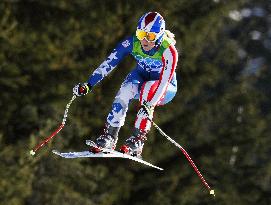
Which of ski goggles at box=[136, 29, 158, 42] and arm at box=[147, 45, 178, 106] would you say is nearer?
ski goggles at box=[136, 29, 158, 42]

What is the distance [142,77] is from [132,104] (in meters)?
22.5

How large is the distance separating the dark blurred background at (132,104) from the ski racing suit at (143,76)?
64.9 ft

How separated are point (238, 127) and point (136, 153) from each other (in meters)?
26.4

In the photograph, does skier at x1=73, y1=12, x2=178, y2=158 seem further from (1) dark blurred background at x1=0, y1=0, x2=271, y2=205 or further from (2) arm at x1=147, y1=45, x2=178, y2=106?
(1) dark blurred background at x1=0, y1=0, x2=271, y2=205

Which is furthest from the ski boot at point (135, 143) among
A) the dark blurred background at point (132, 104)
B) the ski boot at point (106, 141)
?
the dark blurred background at point (132, 104)

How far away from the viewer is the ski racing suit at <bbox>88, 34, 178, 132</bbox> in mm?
9391

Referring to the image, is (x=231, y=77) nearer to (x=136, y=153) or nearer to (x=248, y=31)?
(x=248, y=31)

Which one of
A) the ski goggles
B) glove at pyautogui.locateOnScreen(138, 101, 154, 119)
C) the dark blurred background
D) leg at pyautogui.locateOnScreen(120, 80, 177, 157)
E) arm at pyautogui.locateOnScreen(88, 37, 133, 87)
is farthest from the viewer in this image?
the dark blurred background

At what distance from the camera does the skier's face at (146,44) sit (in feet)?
30.7

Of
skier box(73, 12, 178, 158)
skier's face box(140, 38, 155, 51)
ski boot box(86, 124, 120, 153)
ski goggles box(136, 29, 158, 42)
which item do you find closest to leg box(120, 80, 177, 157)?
skier box(73, 12, 178, 158)

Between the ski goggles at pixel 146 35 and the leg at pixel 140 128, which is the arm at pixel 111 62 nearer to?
the ski goggles at pixel 146 35

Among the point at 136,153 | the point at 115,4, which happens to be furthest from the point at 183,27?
the point at 136,153

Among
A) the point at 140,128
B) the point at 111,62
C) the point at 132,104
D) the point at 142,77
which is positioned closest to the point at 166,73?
the point at 142,77

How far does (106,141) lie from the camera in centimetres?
985
